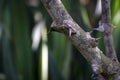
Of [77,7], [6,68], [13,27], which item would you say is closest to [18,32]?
[13,27]

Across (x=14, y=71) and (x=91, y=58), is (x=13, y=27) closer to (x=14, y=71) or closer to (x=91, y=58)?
(x=14, y=71)

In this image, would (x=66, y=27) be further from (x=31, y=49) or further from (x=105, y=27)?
(x=31, y=49)

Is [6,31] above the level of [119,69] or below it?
below

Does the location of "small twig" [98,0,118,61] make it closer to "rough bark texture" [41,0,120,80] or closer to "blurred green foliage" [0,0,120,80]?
"rough bark texture" [41,0,120,80]

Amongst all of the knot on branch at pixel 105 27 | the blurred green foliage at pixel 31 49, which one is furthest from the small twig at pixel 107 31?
the blurred green foliage at pixel 31 49

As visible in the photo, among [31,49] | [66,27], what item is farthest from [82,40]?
[31,49]

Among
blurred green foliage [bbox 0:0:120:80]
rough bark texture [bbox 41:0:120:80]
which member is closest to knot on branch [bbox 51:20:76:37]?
rough bark texture [bbox 41:0:120:80]
